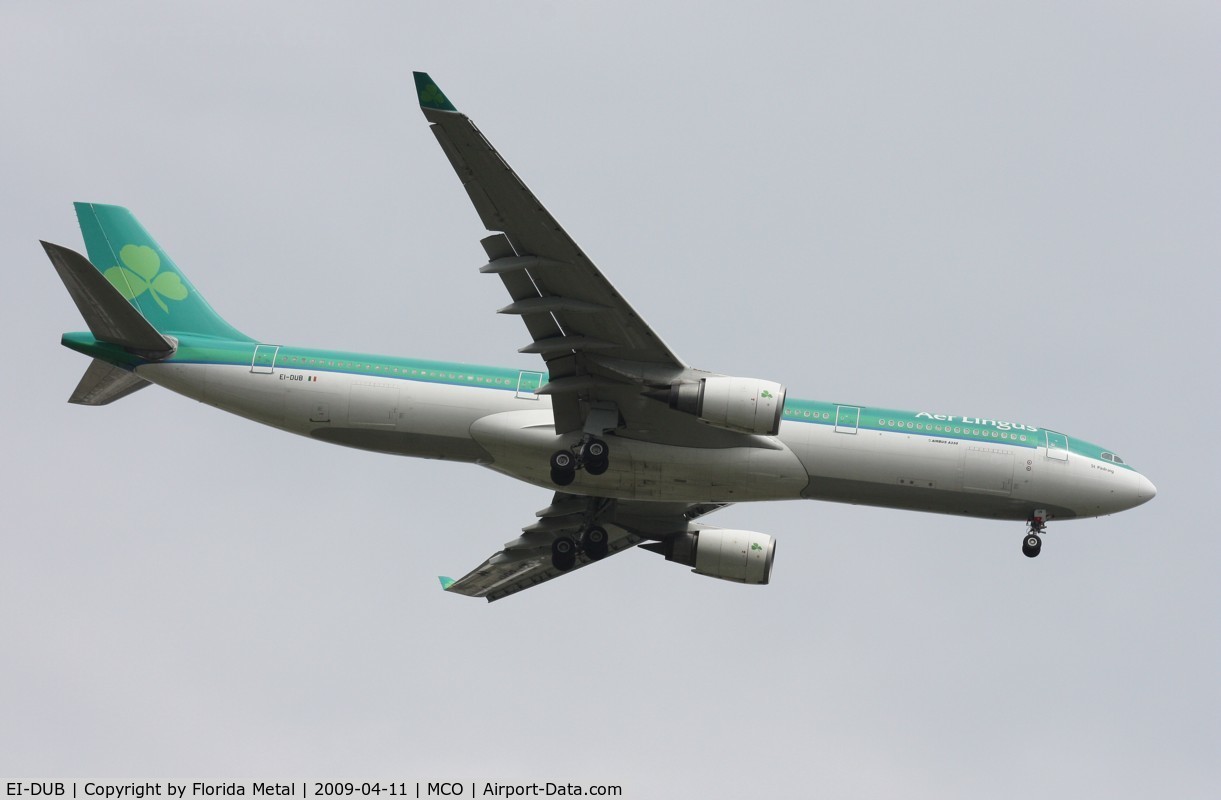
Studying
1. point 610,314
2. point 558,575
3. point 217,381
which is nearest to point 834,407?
point 610,314

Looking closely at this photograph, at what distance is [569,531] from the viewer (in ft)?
155

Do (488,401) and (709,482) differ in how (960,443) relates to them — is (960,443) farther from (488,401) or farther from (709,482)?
(488,401)

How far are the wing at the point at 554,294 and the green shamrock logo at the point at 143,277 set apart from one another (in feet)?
39.5

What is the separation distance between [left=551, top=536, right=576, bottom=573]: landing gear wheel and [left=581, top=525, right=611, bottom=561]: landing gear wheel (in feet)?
1.70

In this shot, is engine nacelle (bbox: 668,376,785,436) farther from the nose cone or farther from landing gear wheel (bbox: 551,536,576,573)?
the nose cone

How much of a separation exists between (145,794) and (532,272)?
15154 mm

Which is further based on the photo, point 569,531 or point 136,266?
point 569,531

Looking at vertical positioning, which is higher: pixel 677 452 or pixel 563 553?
pixel 677 452

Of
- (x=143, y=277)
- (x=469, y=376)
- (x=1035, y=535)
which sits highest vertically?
(x=143, y=277)

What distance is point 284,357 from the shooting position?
138 feet

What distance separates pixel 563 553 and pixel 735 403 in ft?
30.5

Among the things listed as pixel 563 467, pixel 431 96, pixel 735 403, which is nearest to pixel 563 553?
pixel 563 467

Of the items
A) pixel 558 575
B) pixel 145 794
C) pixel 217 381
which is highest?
pixel 217 381

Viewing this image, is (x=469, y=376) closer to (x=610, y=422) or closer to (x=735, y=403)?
(x=610, y=422)
